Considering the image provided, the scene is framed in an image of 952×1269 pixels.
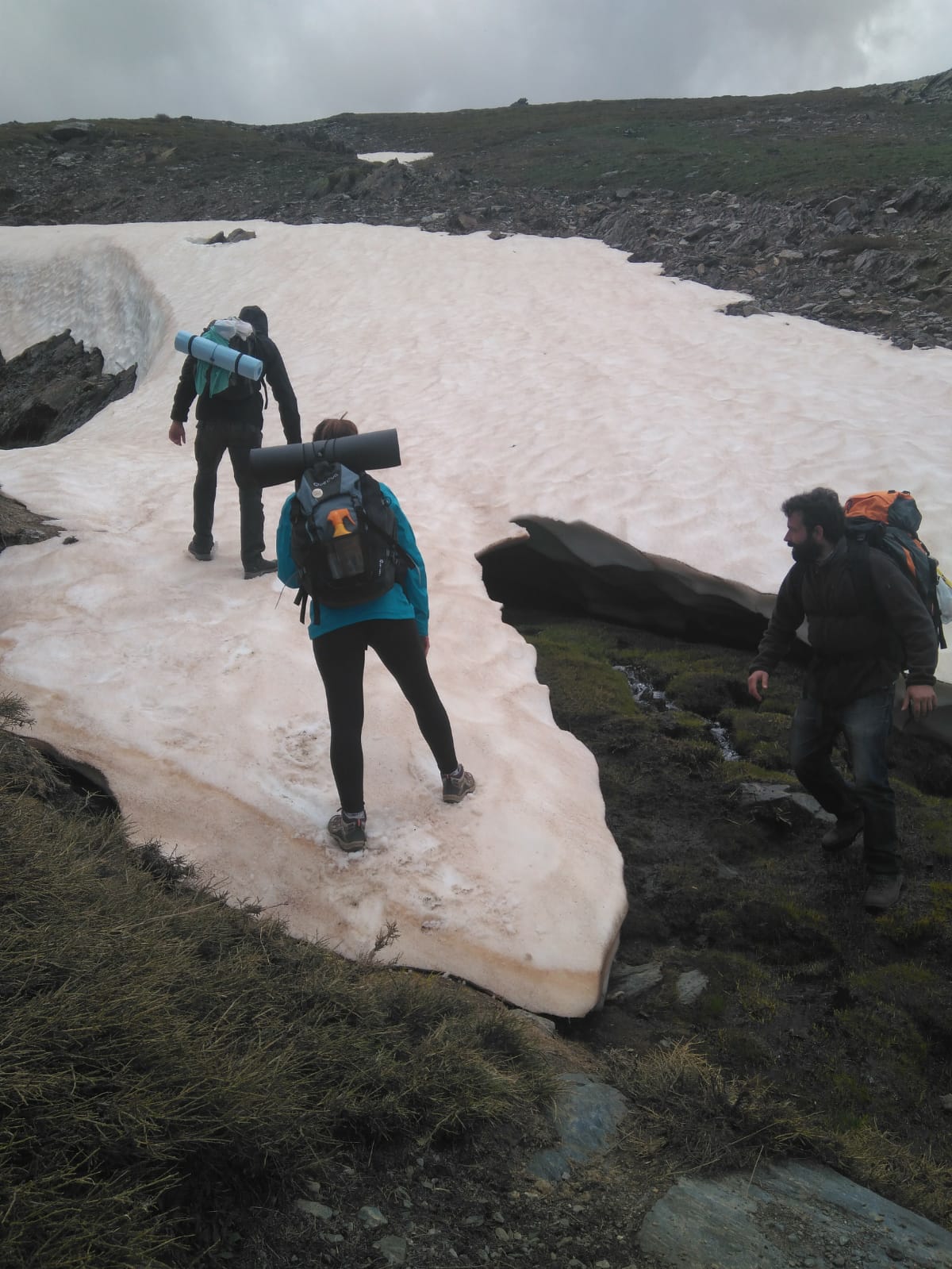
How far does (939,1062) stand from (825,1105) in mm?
752

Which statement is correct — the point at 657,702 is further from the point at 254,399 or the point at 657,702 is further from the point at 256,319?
the point at 256,319

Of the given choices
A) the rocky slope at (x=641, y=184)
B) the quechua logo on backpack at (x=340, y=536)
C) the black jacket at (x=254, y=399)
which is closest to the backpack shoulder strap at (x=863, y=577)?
the quechua logo on backpack at (x=340, y=536)

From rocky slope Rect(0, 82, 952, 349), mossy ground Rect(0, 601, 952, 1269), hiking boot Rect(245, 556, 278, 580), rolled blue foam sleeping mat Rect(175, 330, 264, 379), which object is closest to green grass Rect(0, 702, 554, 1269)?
mossy ground Rect(0, 601, 952, 1269)

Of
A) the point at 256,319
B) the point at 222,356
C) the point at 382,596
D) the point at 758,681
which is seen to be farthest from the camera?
the point at 256,319

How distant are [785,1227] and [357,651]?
9.35 feet

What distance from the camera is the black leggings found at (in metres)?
4.41

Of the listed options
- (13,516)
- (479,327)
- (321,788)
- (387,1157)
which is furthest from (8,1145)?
(479,327)

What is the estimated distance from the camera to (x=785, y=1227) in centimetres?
277

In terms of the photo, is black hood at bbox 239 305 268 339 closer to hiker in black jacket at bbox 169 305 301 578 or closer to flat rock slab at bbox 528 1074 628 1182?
hiker in black jacket at bbox 169 305 301 578

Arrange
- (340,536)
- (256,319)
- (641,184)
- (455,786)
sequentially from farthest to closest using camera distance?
1. (641,184)
2. (256,319)
3. (455,786)
4. (340,536)

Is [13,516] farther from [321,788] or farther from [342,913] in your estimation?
[342,913]

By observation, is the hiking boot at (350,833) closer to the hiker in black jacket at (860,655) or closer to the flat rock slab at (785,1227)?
the flat rock slab at (785,1227)

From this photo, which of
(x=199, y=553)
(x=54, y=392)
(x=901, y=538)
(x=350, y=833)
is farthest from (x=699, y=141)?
(x=350, y=833)

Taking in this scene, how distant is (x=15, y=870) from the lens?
10.1 feet
